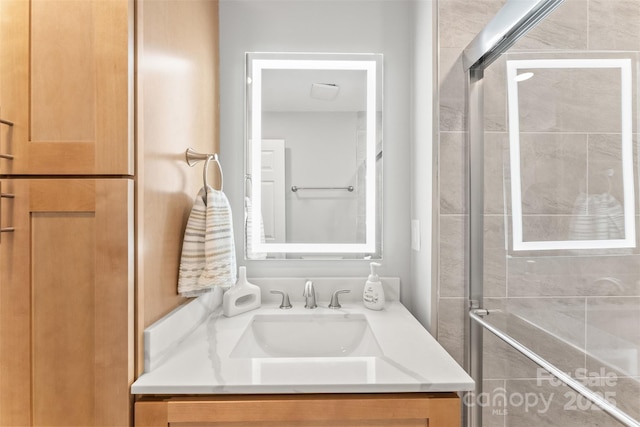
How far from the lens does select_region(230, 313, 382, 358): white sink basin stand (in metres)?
1.22

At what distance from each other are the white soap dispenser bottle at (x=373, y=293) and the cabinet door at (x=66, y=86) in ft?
2.95

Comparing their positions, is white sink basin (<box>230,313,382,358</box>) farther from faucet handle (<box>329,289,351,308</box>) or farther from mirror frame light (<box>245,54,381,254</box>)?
mirror frame light (<box>245,54,381,254</box>)

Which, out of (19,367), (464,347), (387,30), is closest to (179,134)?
(19,367)

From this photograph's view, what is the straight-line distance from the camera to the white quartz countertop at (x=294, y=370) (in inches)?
30.8

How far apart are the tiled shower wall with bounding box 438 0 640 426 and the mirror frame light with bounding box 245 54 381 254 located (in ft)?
1.12

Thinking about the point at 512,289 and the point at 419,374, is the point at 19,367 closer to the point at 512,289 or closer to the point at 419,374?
the point at 419,374

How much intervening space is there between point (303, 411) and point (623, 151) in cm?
81

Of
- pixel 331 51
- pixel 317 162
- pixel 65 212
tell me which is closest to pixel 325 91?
pixel 331 51

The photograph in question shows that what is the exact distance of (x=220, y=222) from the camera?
1.08 m

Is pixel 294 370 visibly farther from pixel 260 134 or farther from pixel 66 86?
pixel 260 134

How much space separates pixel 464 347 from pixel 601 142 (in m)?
0.74

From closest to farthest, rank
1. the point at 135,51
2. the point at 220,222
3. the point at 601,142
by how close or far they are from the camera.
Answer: the point at 601,142 → the point at 135,51 → the point at 220,222

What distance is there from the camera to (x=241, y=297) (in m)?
1.32

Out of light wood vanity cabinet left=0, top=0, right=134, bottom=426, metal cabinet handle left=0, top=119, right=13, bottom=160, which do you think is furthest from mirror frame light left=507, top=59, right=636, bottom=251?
metal cabinet handle left=0, top=119, right=13, bottom=160
